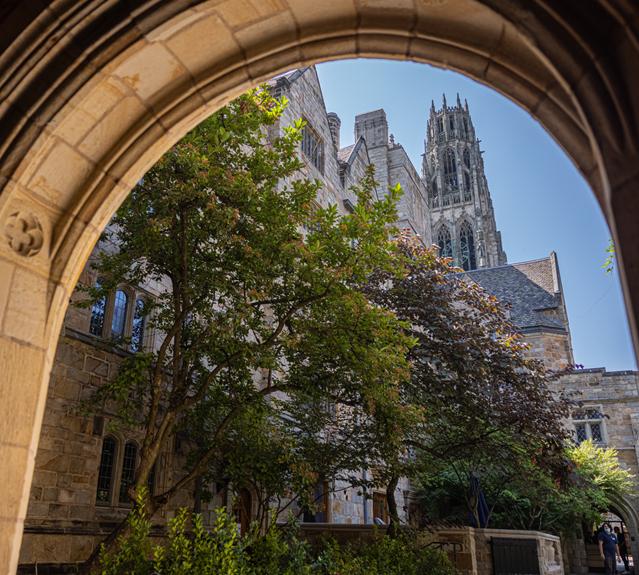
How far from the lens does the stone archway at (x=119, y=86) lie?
2662 mm

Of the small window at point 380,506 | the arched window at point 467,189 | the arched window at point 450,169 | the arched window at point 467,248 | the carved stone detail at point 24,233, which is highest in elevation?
the arched window at point 450,169

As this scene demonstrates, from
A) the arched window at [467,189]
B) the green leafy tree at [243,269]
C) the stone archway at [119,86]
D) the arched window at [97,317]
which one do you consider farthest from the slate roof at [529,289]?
the stone archway at [119,86]

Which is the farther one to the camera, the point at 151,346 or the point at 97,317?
the point at 151,346

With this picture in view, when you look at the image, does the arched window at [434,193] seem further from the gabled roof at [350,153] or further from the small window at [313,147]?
the small window at [313,147]

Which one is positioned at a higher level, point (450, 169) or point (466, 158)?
point (466, 158)

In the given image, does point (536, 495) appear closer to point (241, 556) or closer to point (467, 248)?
point (241, 556)

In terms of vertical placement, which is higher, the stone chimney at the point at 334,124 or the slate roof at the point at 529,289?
the stone chimney at the point at 334,124

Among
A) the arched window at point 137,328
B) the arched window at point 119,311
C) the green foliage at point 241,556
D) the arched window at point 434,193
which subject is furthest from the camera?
the arched window at point 434,193

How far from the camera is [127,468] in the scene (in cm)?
1030

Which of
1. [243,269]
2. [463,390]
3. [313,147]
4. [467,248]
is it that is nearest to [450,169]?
[467,248]

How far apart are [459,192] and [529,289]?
Result: 31481 millimetres

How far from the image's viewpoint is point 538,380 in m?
12.9

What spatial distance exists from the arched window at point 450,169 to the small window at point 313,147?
44.4 meters

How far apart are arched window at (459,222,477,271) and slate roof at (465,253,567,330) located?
21.3m
